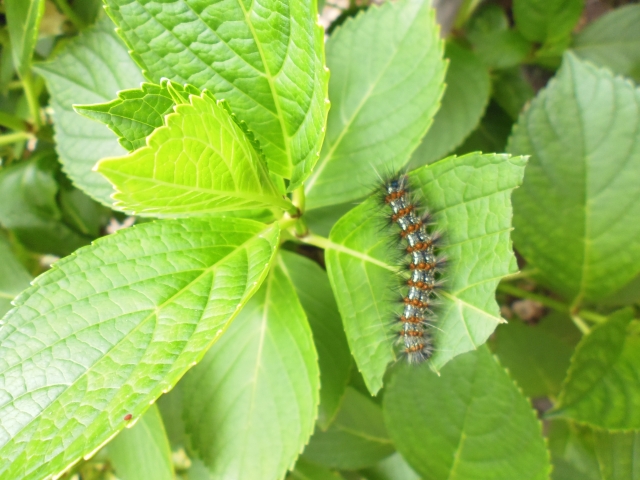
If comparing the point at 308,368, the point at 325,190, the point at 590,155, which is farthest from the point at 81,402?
the point at 590,155

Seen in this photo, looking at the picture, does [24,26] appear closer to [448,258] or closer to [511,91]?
[448,258]

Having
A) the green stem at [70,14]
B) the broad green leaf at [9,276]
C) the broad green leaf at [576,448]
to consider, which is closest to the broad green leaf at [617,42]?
the broad green leaf at [576,448]

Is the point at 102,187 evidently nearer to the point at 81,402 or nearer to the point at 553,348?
the point at 81,402

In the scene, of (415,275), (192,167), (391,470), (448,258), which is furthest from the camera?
(391,470)

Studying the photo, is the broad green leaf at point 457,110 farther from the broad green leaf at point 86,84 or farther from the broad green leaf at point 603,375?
the broad green leaf at point 86,84

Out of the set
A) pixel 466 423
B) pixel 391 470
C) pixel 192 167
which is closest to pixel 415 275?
pixel 466 423

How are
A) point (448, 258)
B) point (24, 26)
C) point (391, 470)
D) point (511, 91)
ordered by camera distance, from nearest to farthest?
point (448, 258) → point (24, 26) → point (391, 470) → point (511, 91)

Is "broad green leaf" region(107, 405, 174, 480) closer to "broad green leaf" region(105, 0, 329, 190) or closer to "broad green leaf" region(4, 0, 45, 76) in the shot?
"broad green leaf" region(105, 0, 329, 190)
